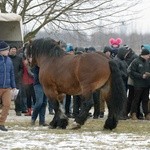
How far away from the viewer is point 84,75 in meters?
9.81

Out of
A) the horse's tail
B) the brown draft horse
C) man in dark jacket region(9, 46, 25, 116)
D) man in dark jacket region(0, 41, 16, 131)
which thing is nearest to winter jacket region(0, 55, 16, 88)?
man in dark jacket region(0, 41, 16, 131)

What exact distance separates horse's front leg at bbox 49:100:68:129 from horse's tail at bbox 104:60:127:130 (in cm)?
87

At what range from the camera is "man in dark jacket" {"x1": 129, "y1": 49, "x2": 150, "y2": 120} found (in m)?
12.4

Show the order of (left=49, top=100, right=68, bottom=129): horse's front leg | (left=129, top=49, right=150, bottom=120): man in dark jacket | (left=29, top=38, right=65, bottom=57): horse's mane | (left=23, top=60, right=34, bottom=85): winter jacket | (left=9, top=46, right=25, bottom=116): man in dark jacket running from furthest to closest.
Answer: (left=23, top=60, right=34, bottom=85): winter jacket → (left=9, top=46, right=25, bottom=116): man in dark jacket → (left=129, top=49, right=150, bottom=120): man in dark jacket → (left=29, top=38, right=65, bottom=57): horse's mane → (left=49, top=100, right=68, bottom=129): horse's front leg

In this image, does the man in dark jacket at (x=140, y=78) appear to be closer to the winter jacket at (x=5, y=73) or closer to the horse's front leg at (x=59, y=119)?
the horse's front leg at (x=59, y=119)

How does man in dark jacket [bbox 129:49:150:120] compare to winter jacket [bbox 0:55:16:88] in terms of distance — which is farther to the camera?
man in dark jacket [bbox 129:49:150:120]

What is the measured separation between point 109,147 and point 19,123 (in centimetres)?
409

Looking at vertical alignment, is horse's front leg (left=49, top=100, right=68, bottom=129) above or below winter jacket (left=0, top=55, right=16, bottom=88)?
below

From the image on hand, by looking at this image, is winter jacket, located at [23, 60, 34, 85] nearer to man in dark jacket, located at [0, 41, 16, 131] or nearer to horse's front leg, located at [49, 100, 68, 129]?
horse's front leg, located at [49, 100, 68, 129]

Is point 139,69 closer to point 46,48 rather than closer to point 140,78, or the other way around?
point 140,78

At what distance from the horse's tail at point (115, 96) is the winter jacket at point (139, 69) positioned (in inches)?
101

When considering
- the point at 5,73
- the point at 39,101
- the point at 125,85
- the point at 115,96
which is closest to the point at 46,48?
the point at 39,101

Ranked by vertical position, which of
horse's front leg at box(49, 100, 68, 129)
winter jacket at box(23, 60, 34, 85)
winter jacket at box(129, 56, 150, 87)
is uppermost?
winter jacket at box(129, 56, 150, 87)

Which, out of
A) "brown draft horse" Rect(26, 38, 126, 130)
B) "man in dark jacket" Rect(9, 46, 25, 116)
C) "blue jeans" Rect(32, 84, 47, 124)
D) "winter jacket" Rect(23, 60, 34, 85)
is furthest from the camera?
"winter jacket" Rect(23, 60, 34, 85)
